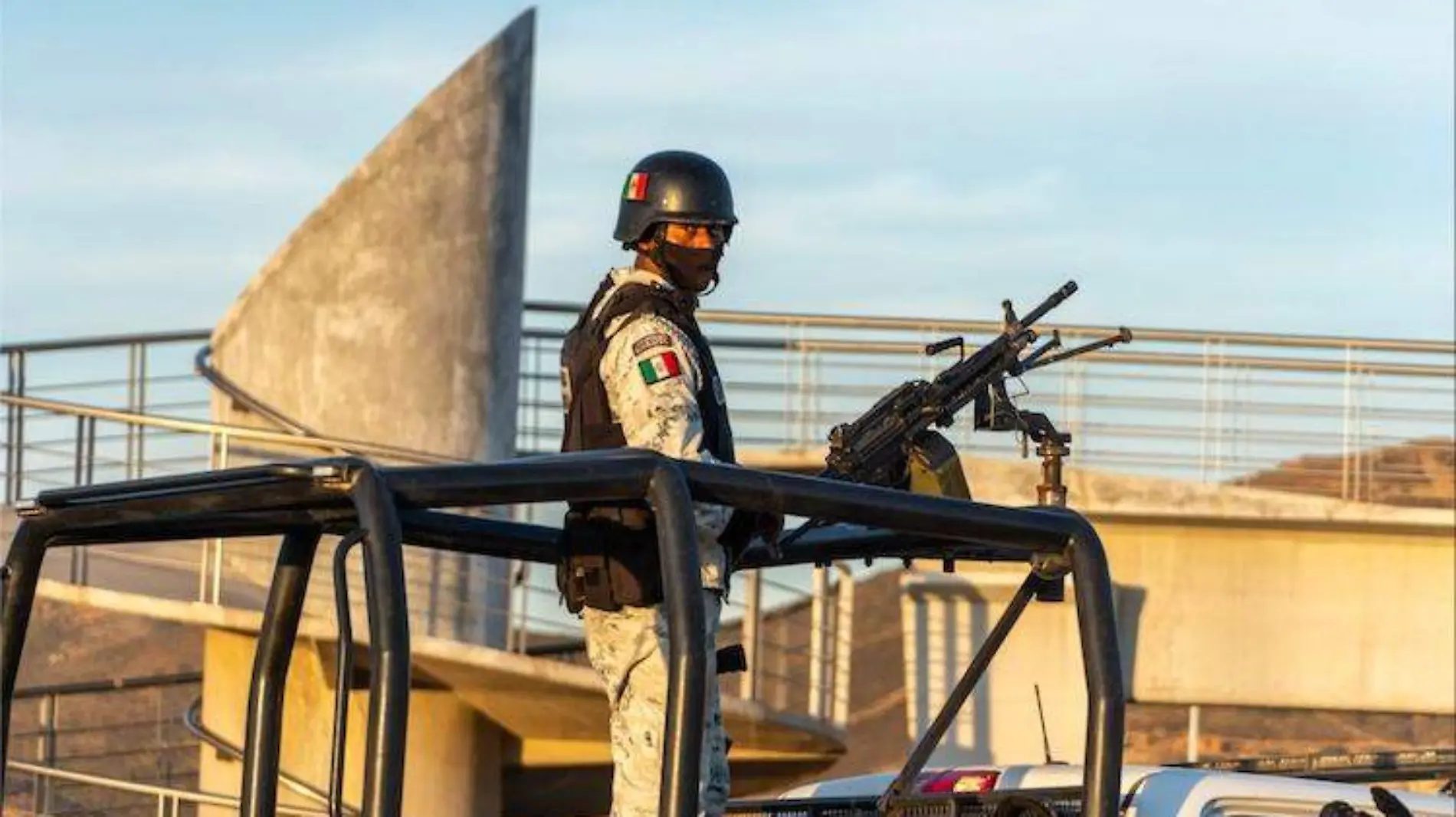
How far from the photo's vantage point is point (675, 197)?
6.98 meters

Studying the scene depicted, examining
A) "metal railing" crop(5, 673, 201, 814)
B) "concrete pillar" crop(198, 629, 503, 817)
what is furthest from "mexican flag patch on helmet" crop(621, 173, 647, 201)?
"concrete pillar" crop(198, 629, 503, 817)

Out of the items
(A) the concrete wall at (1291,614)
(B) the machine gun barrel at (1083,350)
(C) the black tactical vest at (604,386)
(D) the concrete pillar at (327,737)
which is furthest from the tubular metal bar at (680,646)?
(A) the concrete wall at (1291,614)

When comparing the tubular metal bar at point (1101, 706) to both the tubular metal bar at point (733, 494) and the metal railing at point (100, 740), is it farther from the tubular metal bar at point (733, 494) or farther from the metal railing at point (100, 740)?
the metal railing at point (100, 740)

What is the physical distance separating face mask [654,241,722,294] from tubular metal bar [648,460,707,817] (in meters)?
1.31

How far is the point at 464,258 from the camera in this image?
21375mm

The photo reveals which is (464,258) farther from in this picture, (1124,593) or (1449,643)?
(1449,643)

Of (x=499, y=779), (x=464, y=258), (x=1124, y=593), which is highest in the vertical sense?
(x=464, y=258)

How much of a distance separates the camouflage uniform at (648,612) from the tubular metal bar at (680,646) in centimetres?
67

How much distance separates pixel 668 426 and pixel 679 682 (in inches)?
43.2

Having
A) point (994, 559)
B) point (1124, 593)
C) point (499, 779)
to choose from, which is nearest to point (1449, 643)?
point (1124, 593)

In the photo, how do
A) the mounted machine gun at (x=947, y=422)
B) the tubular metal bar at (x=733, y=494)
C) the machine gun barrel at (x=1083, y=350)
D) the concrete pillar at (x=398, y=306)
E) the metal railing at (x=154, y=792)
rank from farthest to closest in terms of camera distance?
the concrete pillar at (x=398, y=306) → the metal railing at (x=154, y=792) → the machine gun barrel at (x=1083, y=350) → the mounted machine gun at (x=947, y=422) → the tubular metal bar at (x=733, y=494)

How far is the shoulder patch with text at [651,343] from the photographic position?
6672mm

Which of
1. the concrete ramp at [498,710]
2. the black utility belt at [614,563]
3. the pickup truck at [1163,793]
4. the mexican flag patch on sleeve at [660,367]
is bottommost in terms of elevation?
the concrete ramp at [498,710]

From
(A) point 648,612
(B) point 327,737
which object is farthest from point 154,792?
(A) point 648,612
